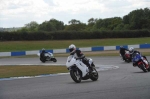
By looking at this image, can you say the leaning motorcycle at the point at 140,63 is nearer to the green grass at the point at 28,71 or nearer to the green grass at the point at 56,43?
the green grass at the point at 28,71

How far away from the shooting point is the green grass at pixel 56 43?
43250 millimetres

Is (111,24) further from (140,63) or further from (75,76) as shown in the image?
(75,76)

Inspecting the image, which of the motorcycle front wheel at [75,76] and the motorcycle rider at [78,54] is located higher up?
the motorcycle rider at [78,54]

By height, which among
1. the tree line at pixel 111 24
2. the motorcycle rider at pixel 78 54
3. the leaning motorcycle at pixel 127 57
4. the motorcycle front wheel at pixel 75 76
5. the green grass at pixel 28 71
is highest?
the tree line at pixel 111 24

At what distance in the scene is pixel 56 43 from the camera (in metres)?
49.2

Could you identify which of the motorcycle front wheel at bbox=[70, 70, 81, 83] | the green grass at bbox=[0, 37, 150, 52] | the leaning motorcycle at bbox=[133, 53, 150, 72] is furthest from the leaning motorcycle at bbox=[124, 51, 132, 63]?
the green grass at bbox=[0, 37, 150, 52]

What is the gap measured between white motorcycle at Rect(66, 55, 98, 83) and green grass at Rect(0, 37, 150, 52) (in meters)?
28.5

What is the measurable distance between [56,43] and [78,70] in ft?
119

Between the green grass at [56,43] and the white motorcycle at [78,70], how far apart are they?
28.5 m

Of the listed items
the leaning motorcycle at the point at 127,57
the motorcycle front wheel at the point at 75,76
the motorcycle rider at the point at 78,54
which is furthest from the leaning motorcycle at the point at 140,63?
the leaning motorcycle at the point at 127,57

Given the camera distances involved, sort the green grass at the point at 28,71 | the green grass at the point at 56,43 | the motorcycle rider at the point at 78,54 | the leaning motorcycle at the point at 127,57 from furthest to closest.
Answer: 1. the green grass at the point at 56,43
2. the leaning motorcycle at the point at 127,57
3. the green grass at the point at 28,71
4. the motorcycle rider at the point at 78,54

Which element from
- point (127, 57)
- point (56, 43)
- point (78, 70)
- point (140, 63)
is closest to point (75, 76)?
point (78, 70)

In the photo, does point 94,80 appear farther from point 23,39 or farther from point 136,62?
point 23,39

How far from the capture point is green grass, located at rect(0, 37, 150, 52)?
142ft
